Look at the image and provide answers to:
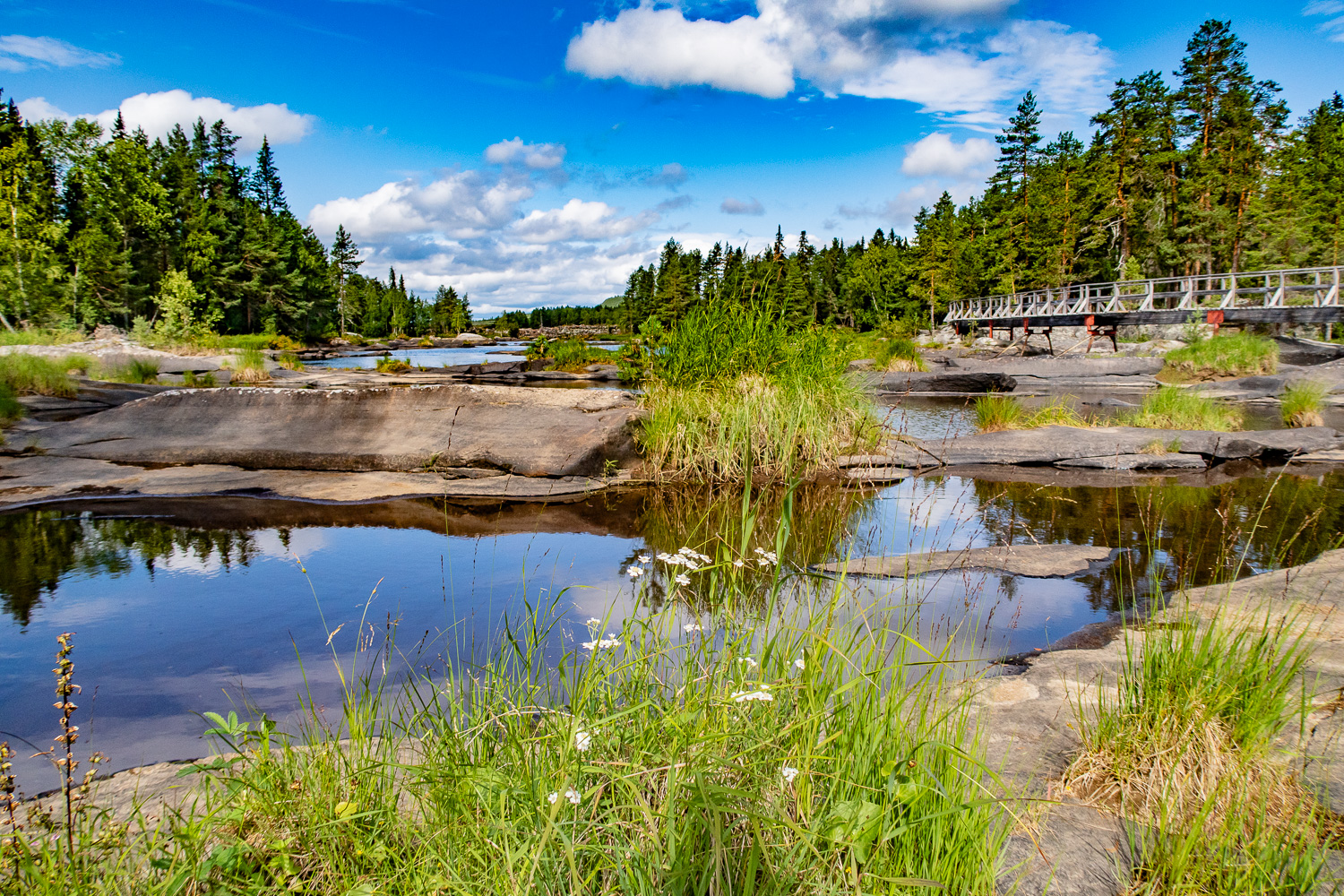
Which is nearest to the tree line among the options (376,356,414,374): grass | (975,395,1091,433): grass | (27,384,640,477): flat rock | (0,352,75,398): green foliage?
(376,356,414,374): grass

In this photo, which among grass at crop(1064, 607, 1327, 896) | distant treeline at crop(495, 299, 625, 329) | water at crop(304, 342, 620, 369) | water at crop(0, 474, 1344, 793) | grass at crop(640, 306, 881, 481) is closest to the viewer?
grass at crop(1064, 607, 1327, 896)

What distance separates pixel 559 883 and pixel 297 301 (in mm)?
58597

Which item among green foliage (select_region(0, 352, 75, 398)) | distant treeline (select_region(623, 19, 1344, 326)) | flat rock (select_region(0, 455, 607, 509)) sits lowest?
flat rock (select_region(0, 455, 607, 509))

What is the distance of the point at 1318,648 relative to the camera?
119 inches

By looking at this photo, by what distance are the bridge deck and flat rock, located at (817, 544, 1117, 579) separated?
65.2 feet

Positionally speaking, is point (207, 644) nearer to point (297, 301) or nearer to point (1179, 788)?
point (1179, 788)

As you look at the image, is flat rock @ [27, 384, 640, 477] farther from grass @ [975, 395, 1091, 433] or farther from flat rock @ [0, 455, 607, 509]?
grass @ [975, 395, 1091, 433]

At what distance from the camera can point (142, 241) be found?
41.2 m

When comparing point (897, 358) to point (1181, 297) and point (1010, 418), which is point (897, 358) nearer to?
point (1181, 297)

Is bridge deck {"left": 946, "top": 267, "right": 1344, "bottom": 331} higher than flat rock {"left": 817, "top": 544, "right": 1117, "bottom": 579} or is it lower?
higher

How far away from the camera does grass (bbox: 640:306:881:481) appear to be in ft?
25.1

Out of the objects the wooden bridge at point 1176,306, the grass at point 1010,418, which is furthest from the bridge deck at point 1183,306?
the grass at point 1010,418

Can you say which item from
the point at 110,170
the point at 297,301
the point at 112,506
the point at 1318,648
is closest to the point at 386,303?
the point at 297,301

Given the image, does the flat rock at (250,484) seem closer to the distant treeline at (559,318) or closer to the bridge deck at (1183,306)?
the bridge deck at (1183,306)
